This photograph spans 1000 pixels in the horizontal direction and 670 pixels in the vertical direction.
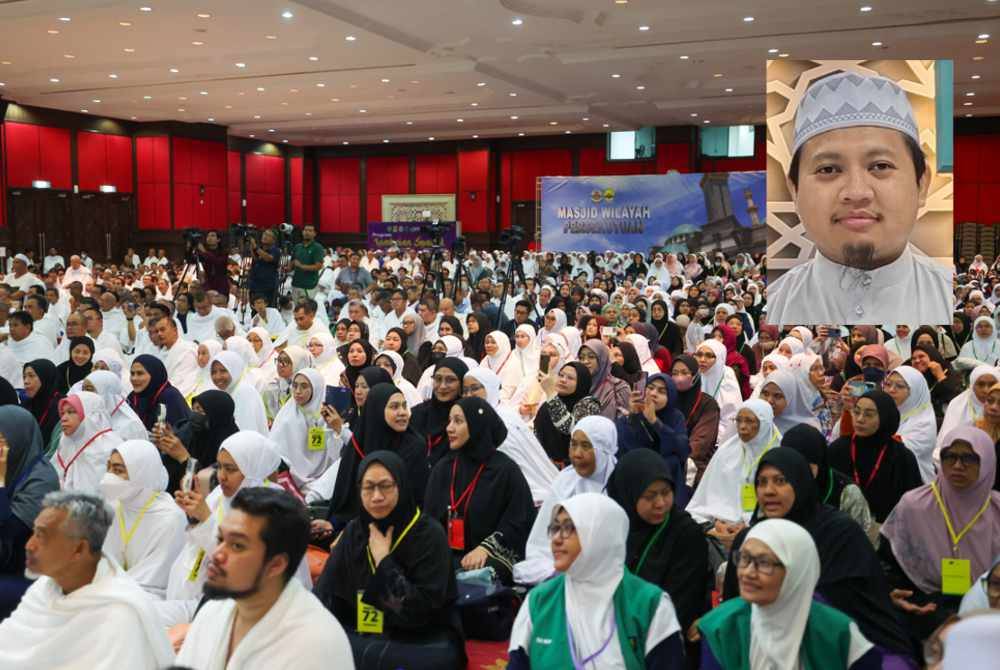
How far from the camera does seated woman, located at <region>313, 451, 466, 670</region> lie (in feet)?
11.3

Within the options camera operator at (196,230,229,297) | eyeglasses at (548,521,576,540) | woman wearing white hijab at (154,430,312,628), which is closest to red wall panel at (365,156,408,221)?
camera operator at (196,230,229,297)

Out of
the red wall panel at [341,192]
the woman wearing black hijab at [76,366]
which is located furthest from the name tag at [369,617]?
the red wall panel at [341,192]

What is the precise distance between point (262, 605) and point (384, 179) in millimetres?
28149

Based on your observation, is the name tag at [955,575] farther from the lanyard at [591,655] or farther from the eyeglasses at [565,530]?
the eyeglasses at [565,530]

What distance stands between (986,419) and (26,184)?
20334mm

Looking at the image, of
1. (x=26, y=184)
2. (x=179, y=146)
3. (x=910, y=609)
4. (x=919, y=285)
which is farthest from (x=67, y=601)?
(x=179, y=146)

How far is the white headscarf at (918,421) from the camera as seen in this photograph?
545cm

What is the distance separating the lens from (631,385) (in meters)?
6.98

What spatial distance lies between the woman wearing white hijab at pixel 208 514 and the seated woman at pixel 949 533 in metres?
2.31

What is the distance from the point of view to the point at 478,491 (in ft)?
14.6

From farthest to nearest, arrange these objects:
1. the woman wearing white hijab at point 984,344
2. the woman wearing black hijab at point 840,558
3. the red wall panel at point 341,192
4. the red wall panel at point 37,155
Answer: the red wall panel at point 341,192 → the red wall panel at point 37,155 → the woman wearing white hijab at point 984,344 → the woman wearing black hijab at point 840,558

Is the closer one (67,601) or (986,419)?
(67,601)

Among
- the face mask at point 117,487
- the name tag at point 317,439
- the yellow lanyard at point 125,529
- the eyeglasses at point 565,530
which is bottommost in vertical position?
the yellow lanyard at point 125,529

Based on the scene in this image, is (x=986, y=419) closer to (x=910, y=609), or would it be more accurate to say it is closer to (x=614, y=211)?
(x=910, y=609)
